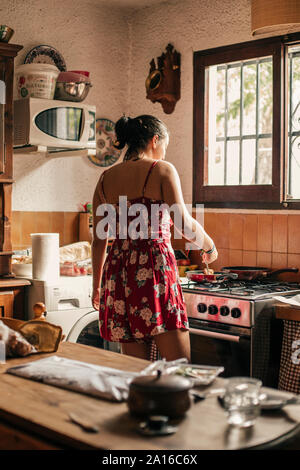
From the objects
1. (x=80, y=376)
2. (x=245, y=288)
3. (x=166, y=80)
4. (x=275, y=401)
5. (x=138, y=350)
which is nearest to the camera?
(x=275, y=401)

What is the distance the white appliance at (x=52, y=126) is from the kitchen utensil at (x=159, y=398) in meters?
2.67

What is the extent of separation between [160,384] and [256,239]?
102 inches

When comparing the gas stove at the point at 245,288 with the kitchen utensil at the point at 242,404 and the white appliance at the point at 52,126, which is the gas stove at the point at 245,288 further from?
the kitchen utensil at the point at 242,404

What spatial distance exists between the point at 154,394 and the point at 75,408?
210 mm

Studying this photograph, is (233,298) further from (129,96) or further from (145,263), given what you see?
(129,96)

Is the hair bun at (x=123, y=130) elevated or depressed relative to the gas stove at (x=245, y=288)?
elevated

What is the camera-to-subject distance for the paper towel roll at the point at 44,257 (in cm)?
355

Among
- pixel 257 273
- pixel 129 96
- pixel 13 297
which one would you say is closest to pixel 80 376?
pixel 13 297

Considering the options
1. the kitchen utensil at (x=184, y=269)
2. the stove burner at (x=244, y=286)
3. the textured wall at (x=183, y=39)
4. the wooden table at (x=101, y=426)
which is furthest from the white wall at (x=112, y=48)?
the wooden table at (x=101, y=426)

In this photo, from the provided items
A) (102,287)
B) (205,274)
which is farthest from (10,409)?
(205,274)

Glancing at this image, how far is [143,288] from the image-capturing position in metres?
2.60

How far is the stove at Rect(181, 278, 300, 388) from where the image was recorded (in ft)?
10.0

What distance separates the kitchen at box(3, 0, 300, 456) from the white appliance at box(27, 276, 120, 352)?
2.20ft
